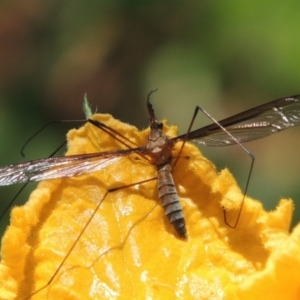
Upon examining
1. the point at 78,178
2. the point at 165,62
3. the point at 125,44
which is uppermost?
the point at 125,44

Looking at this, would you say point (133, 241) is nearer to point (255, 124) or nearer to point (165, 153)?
point (165, 153)

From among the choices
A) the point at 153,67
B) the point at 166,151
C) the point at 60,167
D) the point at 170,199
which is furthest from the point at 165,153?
the point at 153,67

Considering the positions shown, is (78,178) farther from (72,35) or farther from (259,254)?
(72,35)

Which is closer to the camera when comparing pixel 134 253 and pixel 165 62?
pixel 134 253

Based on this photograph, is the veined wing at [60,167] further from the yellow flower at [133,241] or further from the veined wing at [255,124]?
the veined wing at [255,124]

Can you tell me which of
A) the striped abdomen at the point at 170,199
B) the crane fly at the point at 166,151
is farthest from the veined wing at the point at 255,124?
the striped abdomen at the point at 170,199

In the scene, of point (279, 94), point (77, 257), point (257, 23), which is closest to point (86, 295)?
point (77, 257)

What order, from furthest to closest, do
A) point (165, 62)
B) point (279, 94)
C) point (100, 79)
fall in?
point (100, 79) < point (165, 62) < point (279, 94)

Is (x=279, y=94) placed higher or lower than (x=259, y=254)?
higher

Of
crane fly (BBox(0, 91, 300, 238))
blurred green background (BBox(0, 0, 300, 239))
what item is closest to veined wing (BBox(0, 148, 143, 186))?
crane fly (BBox(0, 91, 300, 238))

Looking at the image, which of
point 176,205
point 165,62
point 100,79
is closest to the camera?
point 176,205
